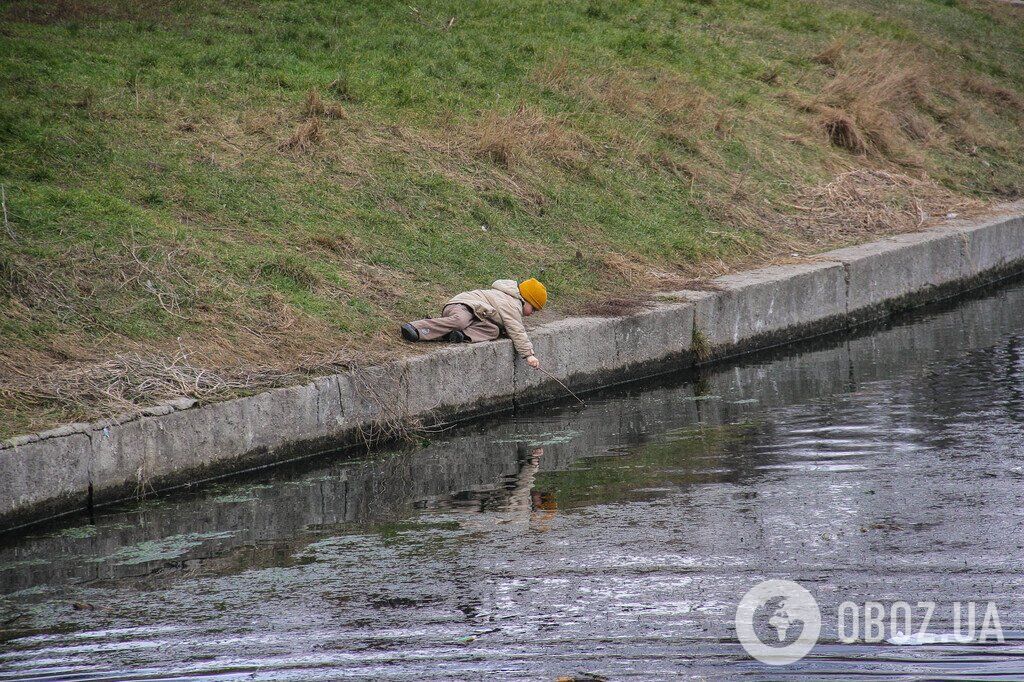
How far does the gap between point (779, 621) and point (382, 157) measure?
8.46m

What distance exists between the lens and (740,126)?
15961 millimetres

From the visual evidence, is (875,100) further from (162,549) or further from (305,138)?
(162,549)

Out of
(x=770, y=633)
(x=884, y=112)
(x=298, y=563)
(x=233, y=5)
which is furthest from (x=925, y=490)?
(x=233, y=5)

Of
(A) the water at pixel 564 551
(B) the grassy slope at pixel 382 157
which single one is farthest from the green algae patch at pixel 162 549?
(B) the grassy slope at pixel 382 157

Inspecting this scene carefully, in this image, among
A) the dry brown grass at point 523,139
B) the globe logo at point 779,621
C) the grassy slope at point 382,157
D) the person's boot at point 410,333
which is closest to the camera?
the globe logo at point 779,621

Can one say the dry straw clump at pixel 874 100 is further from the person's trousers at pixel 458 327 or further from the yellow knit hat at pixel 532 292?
the person's trousers at pixel 458 327

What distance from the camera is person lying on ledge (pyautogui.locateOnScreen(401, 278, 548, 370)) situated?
31.5ft

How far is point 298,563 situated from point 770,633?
8.39 feet

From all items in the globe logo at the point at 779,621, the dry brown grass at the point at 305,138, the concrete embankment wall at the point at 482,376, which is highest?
the dry brown grass at the point at 305,138

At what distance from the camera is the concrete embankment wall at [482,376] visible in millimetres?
7477

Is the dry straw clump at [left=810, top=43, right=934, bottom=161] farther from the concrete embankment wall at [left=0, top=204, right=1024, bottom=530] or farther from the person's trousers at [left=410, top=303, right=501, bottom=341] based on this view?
the person's trousers at [left=410, top=303, right=501, bottom=341]

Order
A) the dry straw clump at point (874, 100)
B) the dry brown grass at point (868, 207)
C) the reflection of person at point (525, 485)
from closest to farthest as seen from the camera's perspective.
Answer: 1. the reflection of person at point (525, 485)
2. the dry brown grass at point (868, 207)
3. the dry straw clump at point (874, 100)

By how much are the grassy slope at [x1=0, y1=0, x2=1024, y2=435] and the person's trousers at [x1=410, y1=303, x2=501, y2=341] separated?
0.29 m

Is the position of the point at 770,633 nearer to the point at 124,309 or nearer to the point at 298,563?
the point at 298,563
